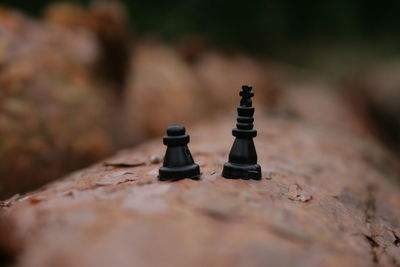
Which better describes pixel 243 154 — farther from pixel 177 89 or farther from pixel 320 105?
pixel 320 105

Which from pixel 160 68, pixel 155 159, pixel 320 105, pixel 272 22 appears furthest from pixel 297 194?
pixel 272 22

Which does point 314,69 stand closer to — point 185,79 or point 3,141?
point 185,79

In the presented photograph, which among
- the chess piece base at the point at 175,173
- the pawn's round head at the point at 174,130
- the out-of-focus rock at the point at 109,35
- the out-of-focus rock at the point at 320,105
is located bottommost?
the out-of-focus rock at the point at 320,105

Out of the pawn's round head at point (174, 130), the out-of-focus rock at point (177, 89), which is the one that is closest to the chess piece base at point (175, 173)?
the pawn's round head at point (174, 130)

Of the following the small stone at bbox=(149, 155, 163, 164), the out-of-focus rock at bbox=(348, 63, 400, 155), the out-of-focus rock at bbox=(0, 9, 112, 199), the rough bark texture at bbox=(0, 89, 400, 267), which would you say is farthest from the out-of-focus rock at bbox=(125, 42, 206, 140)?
the out-of-focus rock at bbox=(348, 63, 400, 155)

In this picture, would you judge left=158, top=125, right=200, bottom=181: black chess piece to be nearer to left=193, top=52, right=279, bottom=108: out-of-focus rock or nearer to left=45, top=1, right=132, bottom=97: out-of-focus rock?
left=45, top=1, right=132, bottom=97: out-of-focus rock

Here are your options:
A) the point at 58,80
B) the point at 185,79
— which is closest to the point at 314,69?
the point at 185,79

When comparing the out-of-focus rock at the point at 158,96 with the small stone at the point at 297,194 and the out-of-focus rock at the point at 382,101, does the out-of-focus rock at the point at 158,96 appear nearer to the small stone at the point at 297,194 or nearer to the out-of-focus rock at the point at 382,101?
the small stone at the point at 297,194
